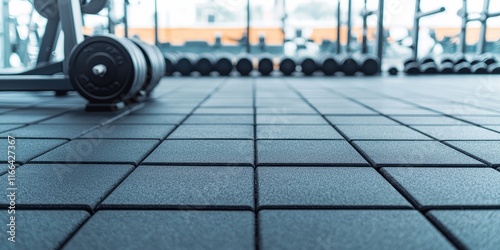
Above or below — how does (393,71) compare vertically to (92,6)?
below

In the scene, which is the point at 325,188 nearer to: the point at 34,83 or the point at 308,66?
the point at 34,83

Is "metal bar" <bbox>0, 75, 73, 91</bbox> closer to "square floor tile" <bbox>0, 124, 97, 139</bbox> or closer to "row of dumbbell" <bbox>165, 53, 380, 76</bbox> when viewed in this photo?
"square floor tile" <bbox>0, 124, 97, 139</bbox>

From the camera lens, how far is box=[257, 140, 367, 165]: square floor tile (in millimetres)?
952

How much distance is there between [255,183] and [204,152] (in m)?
0.29

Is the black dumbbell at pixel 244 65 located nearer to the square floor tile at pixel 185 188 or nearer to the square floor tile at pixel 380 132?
the square floor tile at pixel 380 132

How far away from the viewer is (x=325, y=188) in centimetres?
76

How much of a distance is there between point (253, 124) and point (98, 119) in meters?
0.60

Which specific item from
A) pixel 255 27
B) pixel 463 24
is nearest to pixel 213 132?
pixel 463 24

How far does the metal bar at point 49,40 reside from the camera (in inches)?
88.5

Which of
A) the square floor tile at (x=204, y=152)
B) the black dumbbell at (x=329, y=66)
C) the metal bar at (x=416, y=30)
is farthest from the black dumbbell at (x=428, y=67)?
the square floor tile at (x=204, y=152)

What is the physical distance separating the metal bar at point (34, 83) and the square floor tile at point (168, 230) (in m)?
1.49

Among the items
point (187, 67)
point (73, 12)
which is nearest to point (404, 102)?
point (73, 12)

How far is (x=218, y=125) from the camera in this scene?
1.46 m

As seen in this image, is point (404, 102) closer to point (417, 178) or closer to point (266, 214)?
point (417, 178)
